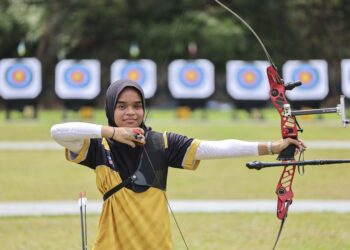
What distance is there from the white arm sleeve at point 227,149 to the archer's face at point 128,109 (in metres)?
0.32

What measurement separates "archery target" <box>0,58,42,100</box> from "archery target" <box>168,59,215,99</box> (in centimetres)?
356

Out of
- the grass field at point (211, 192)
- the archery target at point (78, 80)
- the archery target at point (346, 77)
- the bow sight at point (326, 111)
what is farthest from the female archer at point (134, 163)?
the archery target at point (346, 77)

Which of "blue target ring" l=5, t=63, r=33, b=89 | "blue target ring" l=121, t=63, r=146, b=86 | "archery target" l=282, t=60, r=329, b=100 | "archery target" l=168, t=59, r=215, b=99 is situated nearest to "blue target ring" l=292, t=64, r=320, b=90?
"archery target" l=282, t=60, r=329, b=100

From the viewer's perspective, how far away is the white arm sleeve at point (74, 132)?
3129mm

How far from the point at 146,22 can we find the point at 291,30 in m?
5.96

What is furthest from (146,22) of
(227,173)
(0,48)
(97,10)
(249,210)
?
(249,210)

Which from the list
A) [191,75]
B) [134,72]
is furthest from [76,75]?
[191,75]

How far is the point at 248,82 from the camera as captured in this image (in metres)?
20.1

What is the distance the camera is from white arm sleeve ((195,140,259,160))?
10.7 ft

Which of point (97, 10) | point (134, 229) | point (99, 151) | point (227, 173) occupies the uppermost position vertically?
point (97, 10)

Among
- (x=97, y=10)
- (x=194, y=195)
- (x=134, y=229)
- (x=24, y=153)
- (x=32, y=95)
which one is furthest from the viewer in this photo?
(x=97, y=10)

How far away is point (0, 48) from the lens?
30484mm

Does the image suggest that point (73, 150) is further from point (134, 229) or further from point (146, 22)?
point (146, 22)

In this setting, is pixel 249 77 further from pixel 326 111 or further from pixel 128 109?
pixel 326 111
